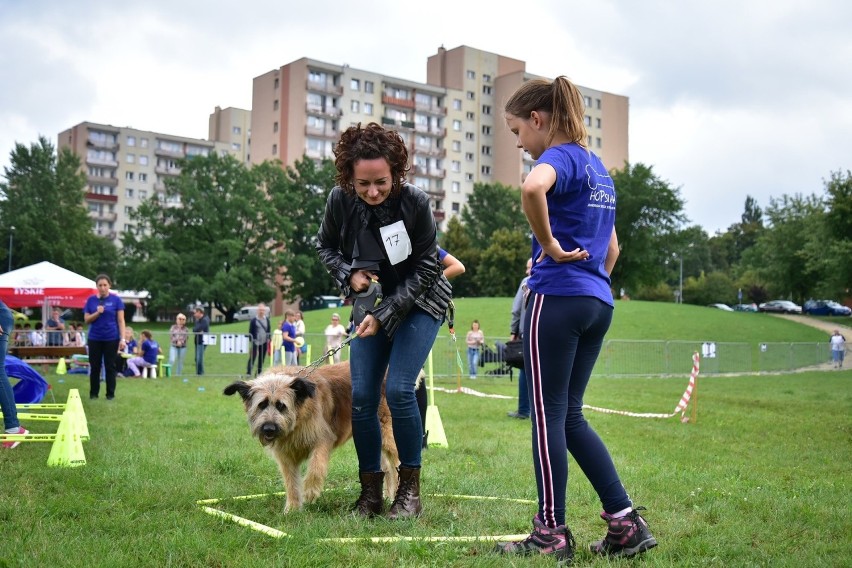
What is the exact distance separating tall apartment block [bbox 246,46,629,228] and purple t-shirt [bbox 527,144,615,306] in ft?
234

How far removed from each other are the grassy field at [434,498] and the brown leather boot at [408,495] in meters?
0.10

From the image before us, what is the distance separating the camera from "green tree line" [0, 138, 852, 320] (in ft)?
184

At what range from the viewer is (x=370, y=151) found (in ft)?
13.8

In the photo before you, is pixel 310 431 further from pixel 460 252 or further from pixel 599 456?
pixel 460 252

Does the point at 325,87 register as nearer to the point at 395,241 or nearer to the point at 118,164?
the point at 118,164

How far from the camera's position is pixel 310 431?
188 inches

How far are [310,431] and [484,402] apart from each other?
927 centimetres

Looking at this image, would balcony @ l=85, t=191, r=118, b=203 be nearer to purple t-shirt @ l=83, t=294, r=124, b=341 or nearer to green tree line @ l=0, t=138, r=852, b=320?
green tree line @ l=0, t=138, r=852, b=320

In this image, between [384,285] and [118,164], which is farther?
[118,164]

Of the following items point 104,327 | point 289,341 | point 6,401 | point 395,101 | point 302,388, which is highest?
point 395,101

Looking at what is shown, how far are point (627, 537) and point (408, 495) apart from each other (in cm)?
133

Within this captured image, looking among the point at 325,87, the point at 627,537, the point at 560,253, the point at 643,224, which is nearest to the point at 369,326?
the point at 560,253

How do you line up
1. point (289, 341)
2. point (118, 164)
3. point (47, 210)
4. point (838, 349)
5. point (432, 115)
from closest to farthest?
point (289, 341) < point (838, 349) < point (47, 210) < point (432, 115) < point (118, 164)

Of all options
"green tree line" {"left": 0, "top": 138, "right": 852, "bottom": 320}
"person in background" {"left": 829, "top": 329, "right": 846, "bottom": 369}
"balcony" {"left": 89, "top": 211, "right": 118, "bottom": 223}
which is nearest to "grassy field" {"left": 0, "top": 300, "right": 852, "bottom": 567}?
"person in background" {"left": 829, "top": 329, "right": 846, "bottom": 369}
